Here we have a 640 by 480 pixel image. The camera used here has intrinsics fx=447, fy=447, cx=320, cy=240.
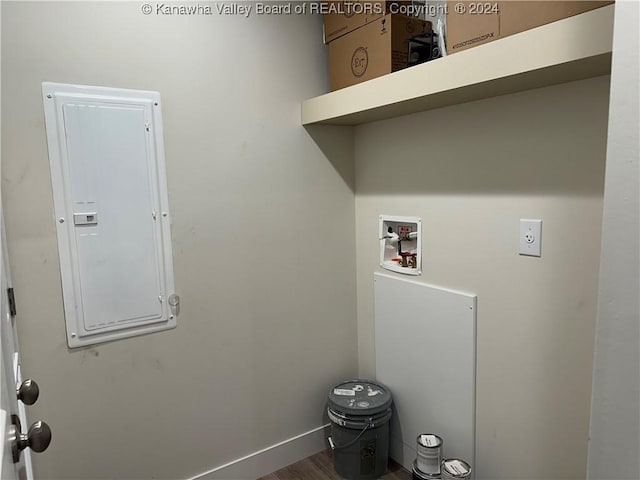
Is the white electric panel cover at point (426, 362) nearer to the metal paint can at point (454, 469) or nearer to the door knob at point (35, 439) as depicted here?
the metal paint can at point (454, 469)

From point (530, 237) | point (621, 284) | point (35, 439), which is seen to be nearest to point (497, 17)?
point (530, 237)

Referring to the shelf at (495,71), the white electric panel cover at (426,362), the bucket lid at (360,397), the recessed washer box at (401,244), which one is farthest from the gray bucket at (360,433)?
the shelf at (495,71)

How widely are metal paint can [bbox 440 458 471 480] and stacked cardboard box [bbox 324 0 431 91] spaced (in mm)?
1590

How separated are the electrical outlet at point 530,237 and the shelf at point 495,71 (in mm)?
463

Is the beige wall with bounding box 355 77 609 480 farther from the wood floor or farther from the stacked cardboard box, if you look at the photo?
the wood floor

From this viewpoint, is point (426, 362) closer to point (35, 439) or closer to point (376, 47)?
point (376, 47)

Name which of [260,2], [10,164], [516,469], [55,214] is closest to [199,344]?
[55,214]

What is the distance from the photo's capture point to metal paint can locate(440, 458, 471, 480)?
68.2 inches

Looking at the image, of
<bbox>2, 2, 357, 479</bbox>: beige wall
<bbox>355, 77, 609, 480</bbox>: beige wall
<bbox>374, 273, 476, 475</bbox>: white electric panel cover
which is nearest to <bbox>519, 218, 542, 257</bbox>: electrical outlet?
<bbox>355, 77, 609, 480</bbox>: beige wall

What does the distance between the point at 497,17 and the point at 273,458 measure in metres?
2.11

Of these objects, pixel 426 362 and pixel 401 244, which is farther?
pixel 401 244

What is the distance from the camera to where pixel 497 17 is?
4.52 ft

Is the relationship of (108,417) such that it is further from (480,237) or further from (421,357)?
(480,237)

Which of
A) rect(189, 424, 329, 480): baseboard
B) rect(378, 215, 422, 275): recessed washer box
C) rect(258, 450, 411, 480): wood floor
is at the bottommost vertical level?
rect(258, 450, 411, 480): wood floor
